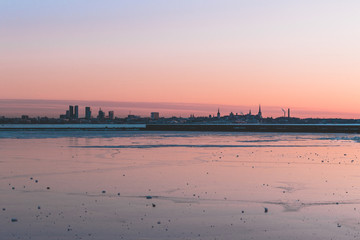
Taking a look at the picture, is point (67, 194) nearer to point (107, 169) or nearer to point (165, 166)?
point (107, 169)

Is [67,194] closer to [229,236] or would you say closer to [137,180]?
[137,180]

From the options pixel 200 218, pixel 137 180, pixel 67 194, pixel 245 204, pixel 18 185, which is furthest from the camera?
pixel 137 180

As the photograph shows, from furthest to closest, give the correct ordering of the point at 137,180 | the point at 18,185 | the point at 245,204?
the point at 137,180, the point at 18,185, the point at 245,204

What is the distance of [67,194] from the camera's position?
14.8 meters

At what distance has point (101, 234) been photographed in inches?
399

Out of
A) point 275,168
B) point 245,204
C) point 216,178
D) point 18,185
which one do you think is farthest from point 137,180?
point 275,168

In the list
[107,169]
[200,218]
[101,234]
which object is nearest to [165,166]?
[107,169]

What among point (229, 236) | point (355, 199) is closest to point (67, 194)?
point (229, 236)

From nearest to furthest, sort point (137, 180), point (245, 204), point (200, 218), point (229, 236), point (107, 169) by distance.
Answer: point (229, 236) → point (200, 218) → point (245, 204) → point (137, 180) → point (107, 169)

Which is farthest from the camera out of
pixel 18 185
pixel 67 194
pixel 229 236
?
pixel 18 185

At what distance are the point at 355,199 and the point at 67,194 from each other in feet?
28.2

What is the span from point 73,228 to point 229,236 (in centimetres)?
339

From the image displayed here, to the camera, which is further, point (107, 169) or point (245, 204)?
point (107, 169)

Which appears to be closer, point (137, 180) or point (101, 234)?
point (101, 234)
